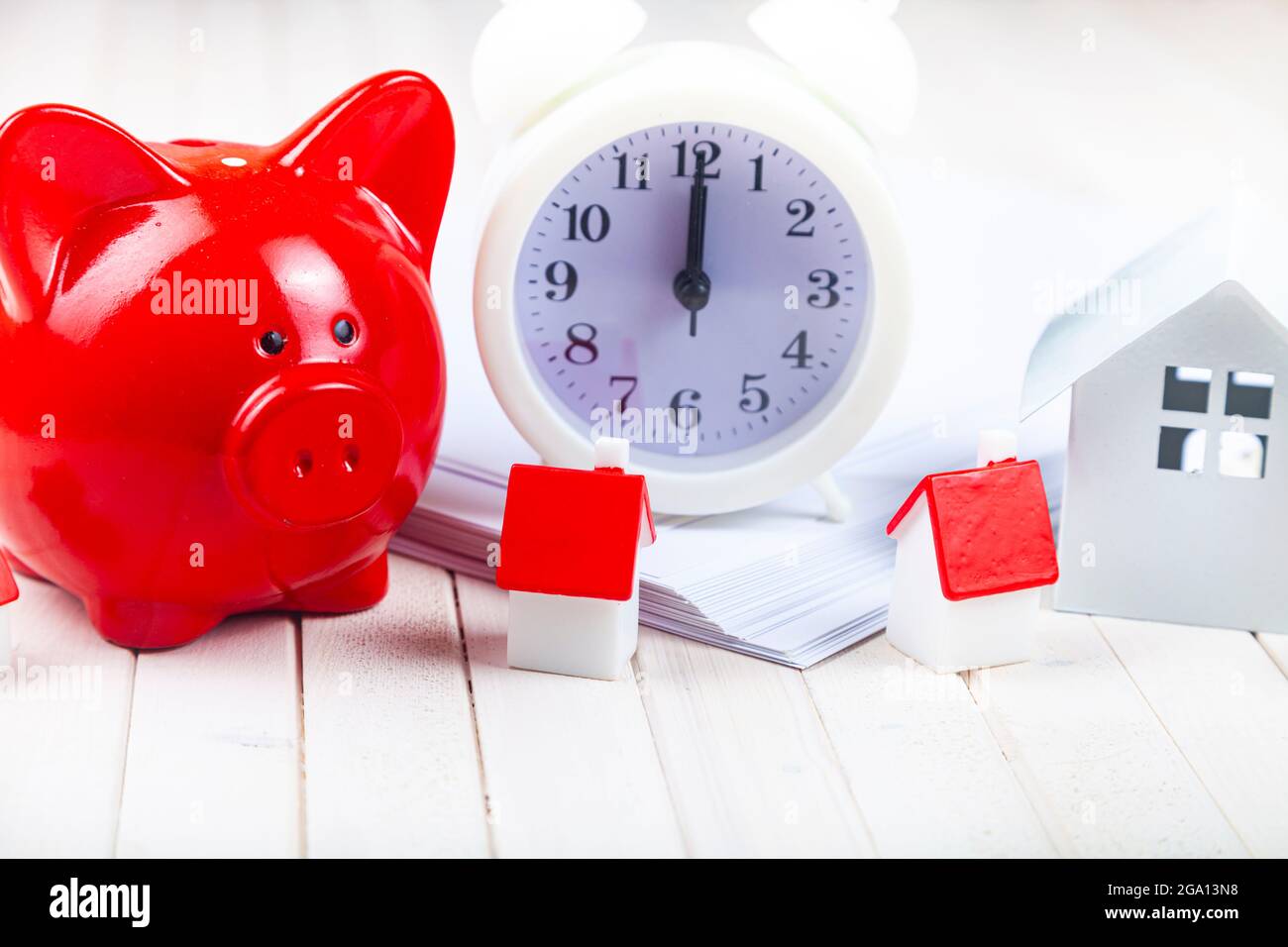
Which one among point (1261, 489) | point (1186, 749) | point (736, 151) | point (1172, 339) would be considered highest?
point (736, 151)

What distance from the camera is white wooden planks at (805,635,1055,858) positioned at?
121 centimetres

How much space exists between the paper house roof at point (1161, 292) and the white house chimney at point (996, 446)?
0.06 m

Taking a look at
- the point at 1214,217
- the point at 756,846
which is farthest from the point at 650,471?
the point at 1214,217

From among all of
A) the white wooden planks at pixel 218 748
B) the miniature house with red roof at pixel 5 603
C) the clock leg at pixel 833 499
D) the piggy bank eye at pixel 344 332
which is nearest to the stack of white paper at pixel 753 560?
the clock leg at pixel 833 499

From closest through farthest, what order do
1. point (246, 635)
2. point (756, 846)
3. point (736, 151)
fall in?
1. point (756, 846)
2. point (246, 635)
3. point (736, 151)

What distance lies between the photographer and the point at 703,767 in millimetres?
1300

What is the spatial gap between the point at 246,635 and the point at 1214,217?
1153 mm

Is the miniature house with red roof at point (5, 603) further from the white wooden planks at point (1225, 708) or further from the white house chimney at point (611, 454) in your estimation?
the white wooden planks at point (1225, 708)

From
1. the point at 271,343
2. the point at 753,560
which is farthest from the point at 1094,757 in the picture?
the point at 271,343

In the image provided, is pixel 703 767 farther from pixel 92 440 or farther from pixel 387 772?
pixel 92 440

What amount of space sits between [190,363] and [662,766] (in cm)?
50

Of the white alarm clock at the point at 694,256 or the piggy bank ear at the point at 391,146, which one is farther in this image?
the white alarm clock at the point at 694,256

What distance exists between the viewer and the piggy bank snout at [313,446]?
1315 mm

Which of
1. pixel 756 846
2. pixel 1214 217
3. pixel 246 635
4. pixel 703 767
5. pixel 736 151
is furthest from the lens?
pixel 1214 217
